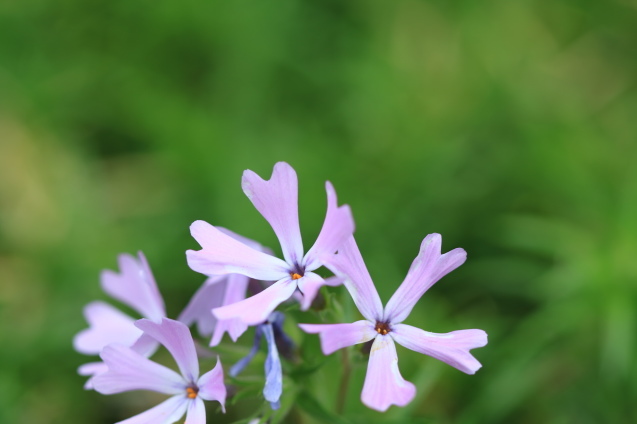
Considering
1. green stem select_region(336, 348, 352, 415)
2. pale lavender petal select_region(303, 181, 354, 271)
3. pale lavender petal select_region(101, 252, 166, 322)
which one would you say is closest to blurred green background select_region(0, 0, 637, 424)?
green stem select_region(336, 348, 352, 415)

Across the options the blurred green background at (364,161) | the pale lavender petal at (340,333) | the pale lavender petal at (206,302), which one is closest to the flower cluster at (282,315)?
the pale lavender petal at (340,333)

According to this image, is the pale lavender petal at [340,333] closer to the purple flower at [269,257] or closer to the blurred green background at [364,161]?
the purple flower at [269,257]

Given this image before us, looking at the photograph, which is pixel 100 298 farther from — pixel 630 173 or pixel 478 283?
pixel 630 173

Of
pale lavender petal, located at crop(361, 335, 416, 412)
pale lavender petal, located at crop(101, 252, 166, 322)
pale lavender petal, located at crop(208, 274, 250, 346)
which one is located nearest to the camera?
pale lavender petal, located at crop(361, 335, 416, 412)

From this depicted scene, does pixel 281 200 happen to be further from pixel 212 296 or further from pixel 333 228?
pixel 212 296

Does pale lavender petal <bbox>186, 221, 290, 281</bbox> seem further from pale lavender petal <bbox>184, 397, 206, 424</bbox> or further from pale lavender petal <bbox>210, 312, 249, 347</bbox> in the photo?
pale lavender petal <bbox>184, 397, 206, 424</bbox>

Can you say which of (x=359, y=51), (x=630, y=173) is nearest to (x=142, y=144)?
(x=359, y=51)

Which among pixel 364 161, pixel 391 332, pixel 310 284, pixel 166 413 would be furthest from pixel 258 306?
pixel 364 161
